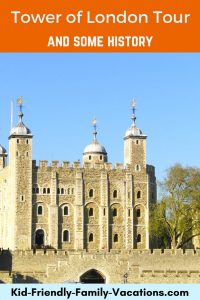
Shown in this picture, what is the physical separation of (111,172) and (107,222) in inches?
192

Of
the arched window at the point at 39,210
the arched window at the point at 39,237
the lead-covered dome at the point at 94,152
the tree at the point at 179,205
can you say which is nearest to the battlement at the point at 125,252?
the tree at the point at 179,205

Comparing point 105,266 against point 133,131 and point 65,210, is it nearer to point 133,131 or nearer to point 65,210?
point 65,210

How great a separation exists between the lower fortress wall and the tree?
5.41 meters

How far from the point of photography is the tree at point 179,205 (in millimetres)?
80062

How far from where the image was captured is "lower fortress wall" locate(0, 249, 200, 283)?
217 ft

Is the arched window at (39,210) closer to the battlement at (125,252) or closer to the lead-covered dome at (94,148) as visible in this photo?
the battlement at (125,252)

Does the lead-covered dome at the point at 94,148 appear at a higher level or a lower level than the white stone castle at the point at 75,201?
higher

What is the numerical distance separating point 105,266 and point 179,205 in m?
14.7

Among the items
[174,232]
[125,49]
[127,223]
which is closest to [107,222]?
[127,223]

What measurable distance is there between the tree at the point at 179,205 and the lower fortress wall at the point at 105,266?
5409 millimetres

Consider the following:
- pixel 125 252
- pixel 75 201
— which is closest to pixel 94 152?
pixel 75 201

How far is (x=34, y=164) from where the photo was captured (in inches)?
3292

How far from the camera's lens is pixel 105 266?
67.8 meters
